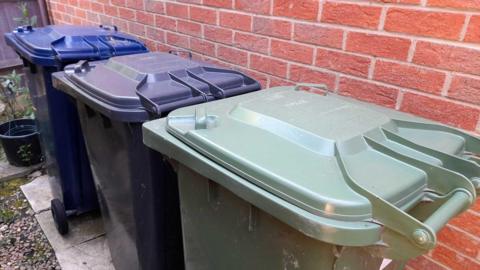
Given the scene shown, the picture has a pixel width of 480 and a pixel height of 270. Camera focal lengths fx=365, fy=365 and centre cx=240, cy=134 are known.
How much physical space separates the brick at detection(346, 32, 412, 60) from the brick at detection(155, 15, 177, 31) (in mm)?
1387

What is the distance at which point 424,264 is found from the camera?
1554 millimetres

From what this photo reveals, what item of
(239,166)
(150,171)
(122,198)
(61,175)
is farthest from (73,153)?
(239,166)

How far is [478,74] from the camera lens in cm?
125

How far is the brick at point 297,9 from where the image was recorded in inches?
66.2

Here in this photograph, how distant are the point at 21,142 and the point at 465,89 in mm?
3536

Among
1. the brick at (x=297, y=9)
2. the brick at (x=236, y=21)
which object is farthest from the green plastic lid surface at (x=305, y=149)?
the brick at (x=236, y=21)

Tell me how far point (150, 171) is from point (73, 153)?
1.29 metres

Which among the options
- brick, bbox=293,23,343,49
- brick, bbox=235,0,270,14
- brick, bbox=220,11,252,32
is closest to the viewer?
brick, bbox=293,23,343,49

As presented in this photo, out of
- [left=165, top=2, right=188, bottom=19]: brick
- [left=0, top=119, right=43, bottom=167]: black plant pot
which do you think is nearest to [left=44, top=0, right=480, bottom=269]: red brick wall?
[left=165, top=2, right=188, bottom=19]: brick

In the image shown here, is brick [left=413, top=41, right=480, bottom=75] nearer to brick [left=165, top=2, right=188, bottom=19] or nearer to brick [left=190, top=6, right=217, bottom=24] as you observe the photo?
brick [left=190, top=6, right=217, bottom=24]

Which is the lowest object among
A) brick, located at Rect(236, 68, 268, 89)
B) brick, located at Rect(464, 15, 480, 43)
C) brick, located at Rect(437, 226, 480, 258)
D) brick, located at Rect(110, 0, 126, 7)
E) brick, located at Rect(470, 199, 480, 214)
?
brick, located at Rect(437, 226, 480, 258)

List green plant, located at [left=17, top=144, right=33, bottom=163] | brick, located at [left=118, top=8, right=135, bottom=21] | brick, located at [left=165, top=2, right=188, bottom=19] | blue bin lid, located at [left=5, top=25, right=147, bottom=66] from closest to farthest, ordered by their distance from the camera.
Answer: blue bin lid, located at [left=5, top=25, right=147, bottom=66]
brick, located at [left=165, top=2, right=188, bottom=19]
brick, located at [left=118, top=8, right=135, bottom=21]
green plant, located at [left=17, top=144, right=33, bottom=163]

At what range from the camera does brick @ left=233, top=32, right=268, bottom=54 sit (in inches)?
77.0

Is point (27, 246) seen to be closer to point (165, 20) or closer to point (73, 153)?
point (73, 153)
